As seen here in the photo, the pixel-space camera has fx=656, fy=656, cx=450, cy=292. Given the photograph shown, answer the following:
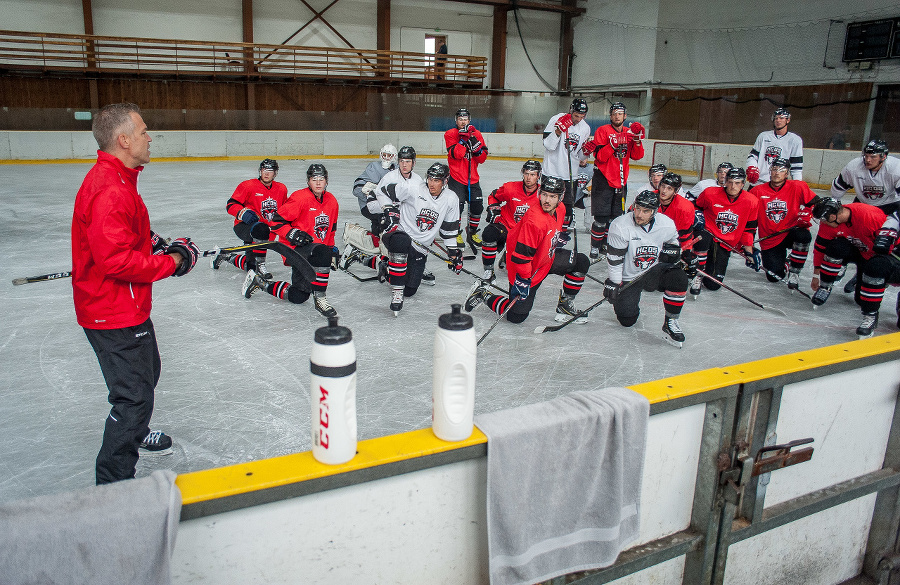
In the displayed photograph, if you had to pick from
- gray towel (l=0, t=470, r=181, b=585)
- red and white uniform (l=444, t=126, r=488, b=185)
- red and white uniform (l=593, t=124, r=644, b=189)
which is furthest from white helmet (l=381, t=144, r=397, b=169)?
gray towel (l=0, t=470, r=181, b=585)

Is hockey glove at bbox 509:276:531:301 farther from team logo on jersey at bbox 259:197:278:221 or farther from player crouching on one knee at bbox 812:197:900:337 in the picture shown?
team logo on jersey at bbox 259:197:278:221

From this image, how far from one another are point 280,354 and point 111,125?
1.88m

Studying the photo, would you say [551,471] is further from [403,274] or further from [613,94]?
[613,94]

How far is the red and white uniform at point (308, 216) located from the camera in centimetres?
473

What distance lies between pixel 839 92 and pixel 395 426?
1457 centimetres

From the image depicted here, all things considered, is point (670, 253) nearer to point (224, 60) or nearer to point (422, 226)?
point (422, 226)

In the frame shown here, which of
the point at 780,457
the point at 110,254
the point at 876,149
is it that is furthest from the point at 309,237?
the point at 876,149

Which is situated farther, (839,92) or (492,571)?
(839,92)

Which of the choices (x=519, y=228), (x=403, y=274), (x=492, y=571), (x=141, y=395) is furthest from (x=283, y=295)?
(x=492, y=571)

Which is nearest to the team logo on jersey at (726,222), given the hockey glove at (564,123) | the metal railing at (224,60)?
the hockey glove at (564,123)

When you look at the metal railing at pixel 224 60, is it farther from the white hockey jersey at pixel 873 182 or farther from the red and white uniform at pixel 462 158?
the white hockey jersey at pixel 873 182

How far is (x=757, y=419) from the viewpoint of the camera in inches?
78.5

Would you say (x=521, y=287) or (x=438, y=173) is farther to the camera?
(x=438, y=173)

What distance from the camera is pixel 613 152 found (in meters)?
6.60
